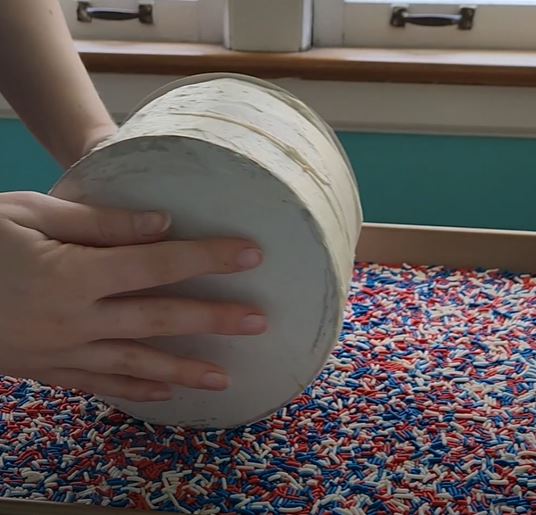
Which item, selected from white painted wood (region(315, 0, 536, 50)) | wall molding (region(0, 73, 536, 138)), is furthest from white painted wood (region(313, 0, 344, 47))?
wall molding (region(0, 73, 536, 138))

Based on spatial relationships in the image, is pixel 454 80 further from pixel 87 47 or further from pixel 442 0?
pixel 87 47

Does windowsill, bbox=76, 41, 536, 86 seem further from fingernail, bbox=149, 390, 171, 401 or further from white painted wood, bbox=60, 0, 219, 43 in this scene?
fingernail, bbox=149, 390, 171, 401

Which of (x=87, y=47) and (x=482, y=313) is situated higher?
(x=87, y=47)

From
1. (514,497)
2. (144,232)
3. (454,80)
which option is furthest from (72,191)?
(454,80)

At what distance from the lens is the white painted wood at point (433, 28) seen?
1146 millimetres

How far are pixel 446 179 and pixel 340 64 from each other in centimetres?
22

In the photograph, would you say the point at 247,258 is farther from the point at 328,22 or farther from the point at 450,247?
the point at 328,22

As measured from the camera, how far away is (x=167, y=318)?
1.65ft

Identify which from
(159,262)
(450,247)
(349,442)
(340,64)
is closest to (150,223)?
(159,262)

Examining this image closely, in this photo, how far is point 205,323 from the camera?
1.68 ft

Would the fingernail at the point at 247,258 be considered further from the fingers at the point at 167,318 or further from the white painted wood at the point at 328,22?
the white painted wood at the point at 328,22

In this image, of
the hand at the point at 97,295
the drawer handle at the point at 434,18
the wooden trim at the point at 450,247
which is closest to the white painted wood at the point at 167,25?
the drawer handle at the point at 434,18

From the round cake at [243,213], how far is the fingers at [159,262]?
0.02m

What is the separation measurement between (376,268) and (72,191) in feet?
1.33
